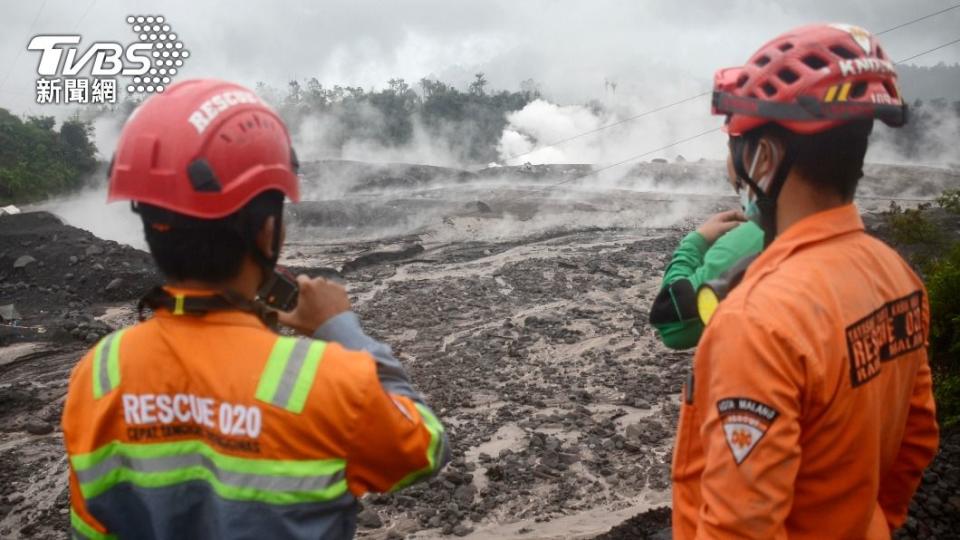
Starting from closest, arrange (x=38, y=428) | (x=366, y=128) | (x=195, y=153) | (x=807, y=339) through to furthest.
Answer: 1. (x=807, y=339)
2. (x=195, y=153)
3. (x=38, y=428)
4. (x=366, y=128)

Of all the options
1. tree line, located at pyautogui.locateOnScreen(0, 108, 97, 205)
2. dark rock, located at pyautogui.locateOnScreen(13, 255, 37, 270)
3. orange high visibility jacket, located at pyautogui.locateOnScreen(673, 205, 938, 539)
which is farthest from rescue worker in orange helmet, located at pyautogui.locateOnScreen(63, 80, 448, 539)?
tree line, located at pyautogui.locateOnScreen(0, 108, 97, 205)

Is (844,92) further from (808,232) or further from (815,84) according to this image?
(808,232)

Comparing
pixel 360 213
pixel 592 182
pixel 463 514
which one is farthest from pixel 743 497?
pixel 592 182

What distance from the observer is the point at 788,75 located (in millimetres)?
1609

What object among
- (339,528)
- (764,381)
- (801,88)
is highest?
(801,88)

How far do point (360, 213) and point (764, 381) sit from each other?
65.5ft

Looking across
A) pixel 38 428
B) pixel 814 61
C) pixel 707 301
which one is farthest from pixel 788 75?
pixel 38 428

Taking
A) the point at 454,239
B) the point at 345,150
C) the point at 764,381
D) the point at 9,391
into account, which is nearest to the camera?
the point at 764,381

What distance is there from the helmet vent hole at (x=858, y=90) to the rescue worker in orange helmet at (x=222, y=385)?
117 centimetres

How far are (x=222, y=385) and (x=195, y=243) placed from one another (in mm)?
329

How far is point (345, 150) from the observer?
139 ft

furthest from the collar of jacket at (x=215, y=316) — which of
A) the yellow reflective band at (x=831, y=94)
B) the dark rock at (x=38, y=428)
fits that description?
the dark rock at (x=38, y=428)

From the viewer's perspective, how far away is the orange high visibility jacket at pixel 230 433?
1.43 meters

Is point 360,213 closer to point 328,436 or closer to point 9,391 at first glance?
point 9,391
